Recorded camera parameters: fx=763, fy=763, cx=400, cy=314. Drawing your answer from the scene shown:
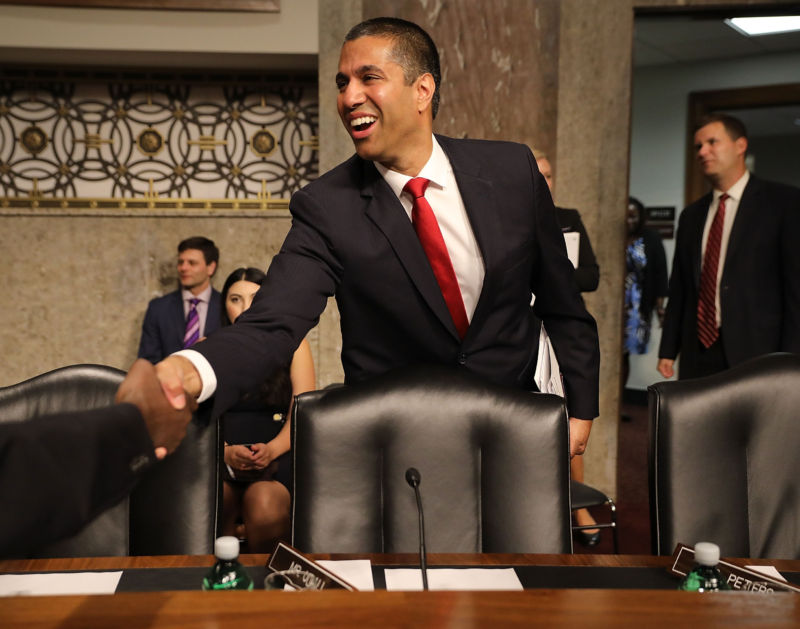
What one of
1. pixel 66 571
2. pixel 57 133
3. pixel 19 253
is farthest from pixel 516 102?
→ pixel 66 571

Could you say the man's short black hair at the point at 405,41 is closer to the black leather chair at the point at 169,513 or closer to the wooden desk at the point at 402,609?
the black leather chair at the point at 169,513

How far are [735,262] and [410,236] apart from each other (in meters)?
2.02

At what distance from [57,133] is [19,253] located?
0.68 meters

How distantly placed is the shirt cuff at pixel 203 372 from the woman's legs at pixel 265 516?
1183 millimetres

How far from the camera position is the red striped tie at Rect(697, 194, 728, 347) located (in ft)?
10.6

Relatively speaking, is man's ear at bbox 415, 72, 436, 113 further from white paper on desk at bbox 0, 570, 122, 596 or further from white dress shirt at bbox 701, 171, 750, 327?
white dress shirt at bbox 701, 171, 750, 327

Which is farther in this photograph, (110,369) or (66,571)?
(110,369)

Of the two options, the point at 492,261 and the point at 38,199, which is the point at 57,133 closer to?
the point at 38,199

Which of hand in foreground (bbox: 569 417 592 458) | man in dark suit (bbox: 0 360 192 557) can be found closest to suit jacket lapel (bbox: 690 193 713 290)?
hand in foreground (bbox: 569 417 592 458)

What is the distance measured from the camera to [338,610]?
0.67 metres

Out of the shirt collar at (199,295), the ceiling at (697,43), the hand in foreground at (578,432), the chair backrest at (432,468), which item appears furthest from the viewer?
the ceiling at (697,43)

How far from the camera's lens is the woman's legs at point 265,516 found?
7.66 feet

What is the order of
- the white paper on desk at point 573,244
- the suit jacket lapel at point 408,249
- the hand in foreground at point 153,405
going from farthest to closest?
1. the white paper on desk at point 573,244
2. the suit jacket lapel at point 408,249
3. the hand in foreground at point 153,405

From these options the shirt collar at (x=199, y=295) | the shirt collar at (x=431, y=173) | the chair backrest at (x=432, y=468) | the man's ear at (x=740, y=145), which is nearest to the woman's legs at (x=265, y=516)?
the chair backrest at (x=432, y=468)
